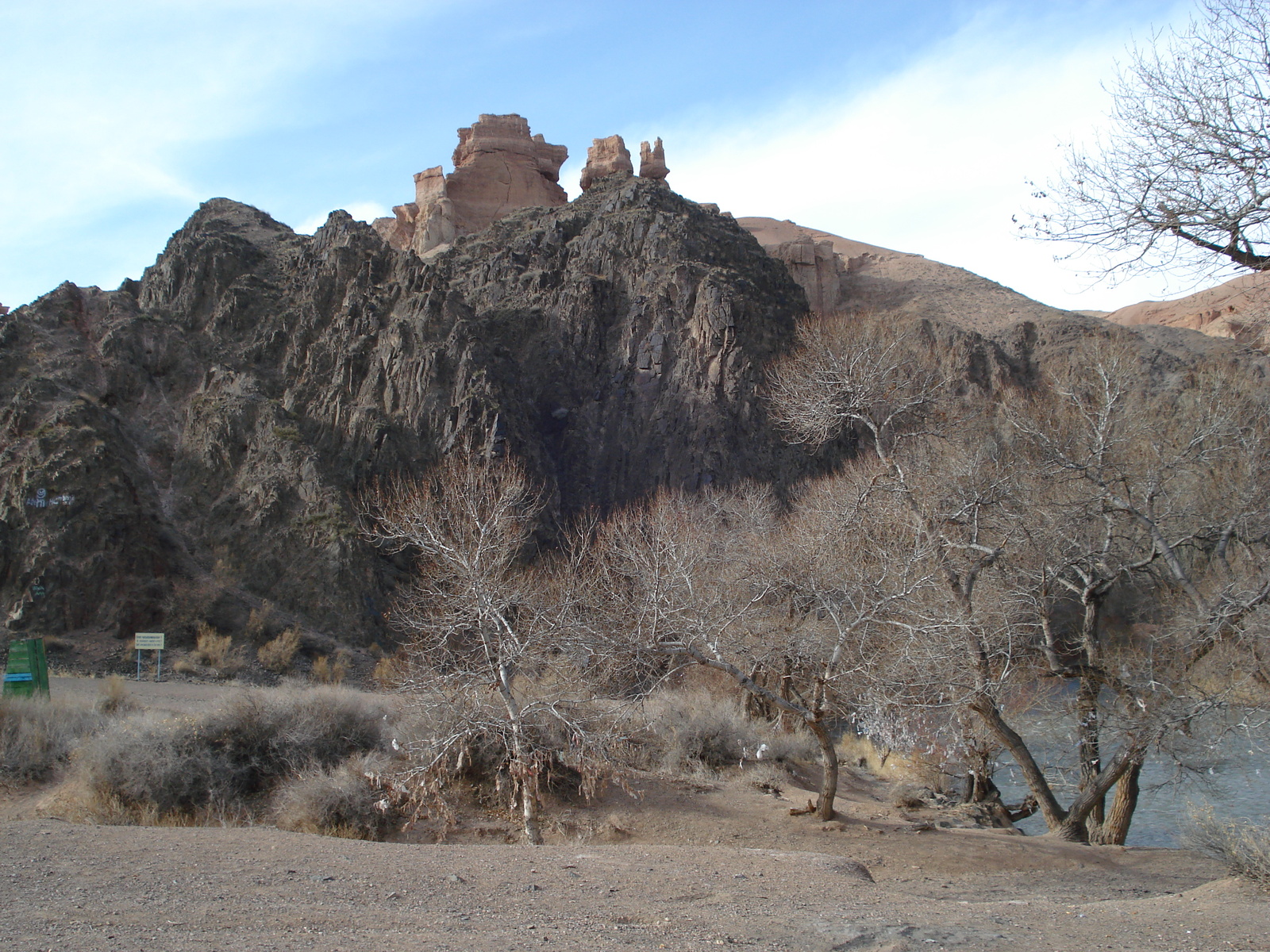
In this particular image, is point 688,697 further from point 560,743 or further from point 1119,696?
point 1119,696

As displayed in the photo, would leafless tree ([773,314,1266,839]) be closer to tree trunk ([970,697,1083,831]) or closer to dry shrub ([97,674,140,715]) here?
tree trunk ([970,697,1083,831])

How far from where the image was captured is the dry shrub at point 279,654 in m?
31.3

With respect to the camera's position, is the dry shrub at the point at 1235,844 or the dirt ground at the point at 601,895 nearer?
the dirt ground at the point at 601,895

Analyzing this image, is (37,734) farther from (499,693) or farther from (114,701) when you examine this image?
(499,693)

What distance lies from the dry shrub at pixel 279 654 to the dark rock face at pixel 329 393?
8.81 feet

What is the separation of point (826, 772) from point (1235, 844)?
5.73 meters

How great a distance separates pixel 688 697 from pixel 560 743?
6647mm

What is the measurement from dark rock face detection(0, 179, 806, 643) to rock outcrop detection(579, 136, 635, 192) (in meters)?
11.4

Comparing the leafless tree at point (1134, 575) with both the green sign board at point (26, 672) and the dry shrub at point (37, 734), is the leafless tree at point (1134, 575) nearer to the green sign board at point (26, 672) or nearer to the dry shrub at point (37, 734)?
the dry shrub at point (37, 734)

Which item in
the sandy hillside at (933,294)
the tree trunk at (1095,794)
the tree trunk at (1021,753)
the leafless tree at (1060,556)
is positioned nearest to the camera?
the tree trunk at (1095,794)

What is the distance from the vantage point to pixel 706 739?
1788cm

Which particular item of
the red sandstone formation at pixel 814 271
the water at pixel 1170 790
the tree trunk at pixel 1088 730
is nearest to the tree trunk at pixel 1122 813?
the tree trunk at pixel 1088 730

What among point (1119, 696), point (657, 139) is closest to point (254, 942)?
point (1119, 696)

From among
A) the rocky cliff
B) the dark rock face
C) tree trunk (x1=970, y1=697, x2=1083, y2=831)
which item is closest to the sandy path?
tree trunk (x1=970, y1=697, x2=1083, y2=831)
